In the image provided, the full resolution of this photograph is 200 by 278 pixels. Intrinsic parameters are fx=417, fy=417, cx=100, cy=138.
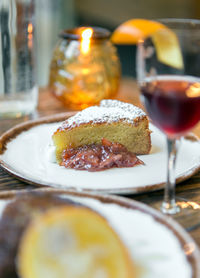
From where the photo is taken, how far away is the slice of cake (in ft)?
3.94

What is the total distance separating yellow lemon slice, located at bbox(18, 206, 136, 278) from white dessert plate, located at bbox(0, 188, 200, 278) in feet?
0.25

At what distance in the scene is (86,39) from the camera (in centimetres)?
166

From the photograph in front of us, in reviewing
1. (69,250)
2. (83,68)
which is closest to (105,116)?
(83,68)

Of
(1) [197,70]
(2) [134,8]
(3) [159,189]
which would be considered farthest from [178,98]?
(2) [134,8]

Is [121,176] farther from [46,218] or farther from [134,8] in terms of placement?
[134,8]

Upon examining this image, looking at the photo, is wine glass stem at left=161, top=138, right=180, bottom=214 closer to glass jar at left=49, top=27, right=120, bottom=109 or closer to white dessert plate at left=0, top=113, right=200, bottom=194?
white dessert plate at left=0, top=113, right=200, bottom=194

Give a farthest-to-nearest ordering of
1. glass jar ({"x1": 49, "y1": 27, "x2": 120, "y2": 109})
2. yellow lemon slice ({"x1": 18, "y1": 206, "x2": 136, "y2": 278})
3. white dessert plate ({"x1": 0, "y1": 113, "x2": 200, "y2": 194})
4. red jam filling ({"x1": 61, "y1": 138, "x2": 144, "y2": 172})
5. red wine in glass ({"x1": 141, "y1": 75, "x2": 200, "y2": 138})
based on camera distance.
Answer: glass jar ({"x1": 49, "y1": 27, "x2": 120, "y2": 109}), red jam filling ({"x1": 61, "y1": 138, "x2": 144, "y2": 172}), white dessert plate ({"x1": 0, "y1": 113, "x2": 200, "y2": 194}), red wine in glass ({"x1": 141, "y1": 75, "x2": 200, "y2": 138}), yellow lemon slice ({"x1": 18, "y1": 206, "x2": 136, "y2": 278})

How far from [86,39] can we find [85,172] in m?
0.74

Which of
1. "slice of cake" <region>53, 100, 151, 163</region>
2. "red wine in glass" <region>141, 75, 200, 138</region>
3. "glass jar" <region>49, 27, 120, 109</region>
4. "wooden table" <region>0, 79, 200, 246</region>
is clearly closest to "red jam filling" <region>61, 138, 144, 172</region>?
"slice of cake" <region>53, 100, 151, 163</region>

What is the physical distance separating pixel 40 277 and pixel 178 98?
46 cm

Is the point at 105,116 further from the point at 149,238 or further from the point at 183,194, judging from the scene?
the point at 149,238

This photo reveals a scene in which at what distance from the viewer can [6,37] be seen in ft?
5.16

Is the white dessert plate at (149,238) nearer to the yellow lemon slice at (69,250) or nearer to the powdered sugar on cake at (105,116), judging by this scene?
the yellow lemon slice at (69,250)

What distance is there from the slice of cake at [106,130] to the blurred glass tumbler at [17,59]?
0.49m
